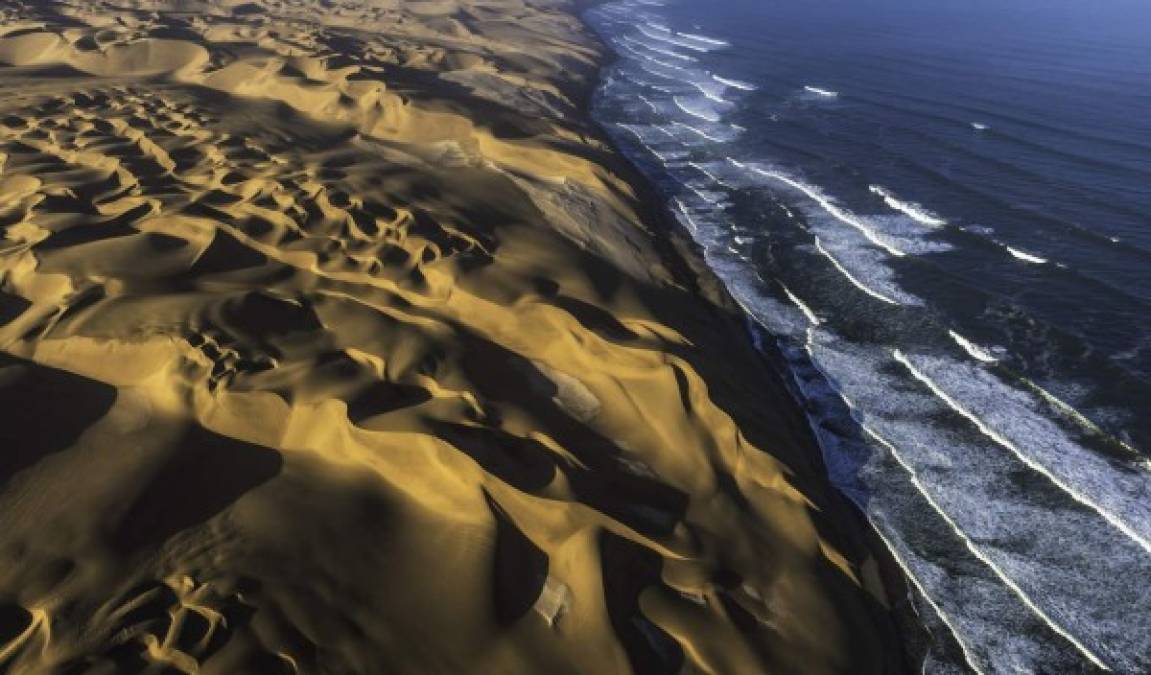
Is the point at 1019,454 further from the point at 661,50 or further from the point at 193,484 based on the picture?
the point at 661,50

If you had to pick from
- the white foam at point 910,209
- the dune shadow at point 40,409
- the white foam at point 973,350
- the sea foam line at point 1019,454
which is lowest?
the dune shadow at point 40,409

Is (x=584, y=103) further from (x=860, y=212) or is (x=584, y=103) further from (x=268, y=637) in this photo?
(x=268, y=637)

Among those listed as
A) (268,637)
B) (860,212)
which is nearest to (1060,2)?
(860,212)

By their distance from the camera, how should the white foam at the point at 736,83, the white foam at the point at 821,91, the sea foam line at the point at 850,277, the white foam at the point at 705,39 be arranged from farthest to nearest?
1. the white foam at the point at 705,39
2. the white foam at the point at 736,83
3. the white foam at the point at 821,91
4. the sea foam line at the point at 850,277

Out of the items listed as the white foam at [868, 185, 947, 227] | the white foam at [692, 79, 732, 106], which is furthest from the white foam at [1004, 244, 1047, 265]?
the white foam at [692, 79, 732, 106]

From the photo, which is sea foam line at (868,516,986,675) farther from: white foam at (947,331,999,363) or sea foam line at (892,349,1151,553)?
white foam at (947,331,999,363)

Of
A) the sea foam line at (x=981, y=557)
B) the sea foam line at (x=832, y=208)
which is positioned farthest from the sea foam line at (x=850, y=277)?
the sea foam line at (x=981, y=557)

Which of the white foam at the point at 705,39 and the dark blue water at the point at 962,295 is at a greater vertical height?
the white foam at the point at 705,39

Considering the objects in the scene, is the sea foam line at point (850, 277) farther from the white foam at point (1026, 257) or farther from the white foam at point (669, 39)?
the white foam at point (669, 39)

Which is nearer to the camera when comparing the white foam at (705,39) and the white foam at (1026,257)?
the white foam at (1026,257)
